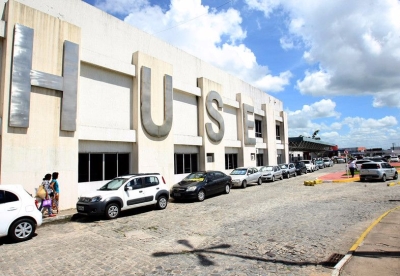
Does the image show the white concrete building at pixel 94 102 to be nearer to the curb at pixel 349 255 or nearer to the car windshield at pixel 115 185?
the car windshield at pixel 115 185

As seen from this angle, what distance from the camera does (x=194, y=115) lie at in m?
21.8

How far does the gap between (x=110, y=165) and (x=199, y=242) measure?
9306 millimetres

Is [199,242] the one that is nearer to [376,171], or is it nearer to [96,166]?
[96,166]

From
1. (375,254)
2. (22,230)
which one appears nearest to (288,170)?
(375,254)

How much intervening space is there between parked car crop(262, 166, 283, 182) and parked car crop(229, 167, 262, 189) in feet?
5.00

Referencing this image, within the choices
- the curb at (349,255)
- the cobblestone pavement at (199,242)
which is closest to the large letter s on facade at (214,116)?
the cobblestone pavement at (199,242)

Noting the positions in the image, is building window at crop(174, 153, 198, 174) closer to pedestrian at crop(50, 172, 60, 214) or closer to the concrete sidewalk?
pedestrian at crop(50, 172, 60, 214)

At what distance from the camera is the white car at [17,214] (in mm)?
7883

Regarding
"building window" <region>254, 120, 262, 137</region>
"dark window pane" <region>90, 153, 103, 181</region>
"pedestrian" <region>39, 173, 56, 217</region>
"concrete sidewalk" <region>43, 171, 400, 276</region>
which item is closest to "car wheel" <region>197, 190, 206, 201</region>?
"dark window pane" <region>90, 153, 103, 181</region>

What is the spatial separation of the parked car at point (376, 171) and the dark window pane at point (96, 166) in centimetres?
2019

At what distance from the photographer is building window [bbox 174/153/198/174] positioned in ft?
65.8

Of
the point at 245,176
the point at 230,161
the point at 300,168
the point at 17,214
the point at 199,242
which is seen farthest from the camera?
the point at 300,168

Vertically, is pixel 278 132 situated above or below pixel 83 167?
above

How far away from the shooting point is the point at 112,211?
37.0 feet
